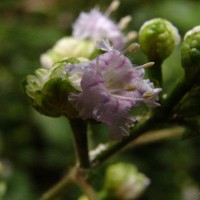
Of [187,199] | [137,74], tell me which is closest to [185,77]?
[137,74]

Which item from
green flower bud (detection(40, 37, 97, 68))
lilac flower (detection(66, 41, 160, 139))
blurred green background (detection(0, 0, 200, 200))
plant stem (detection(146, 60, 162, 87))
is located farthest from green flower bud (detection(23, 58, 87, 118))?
blurred green background (detection(0, 0, 200, 200))

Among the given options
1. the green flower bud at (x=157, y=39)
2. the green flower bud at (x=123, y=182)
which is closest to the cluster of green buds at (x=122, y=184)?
the green flower bud at (x=123, y=182)

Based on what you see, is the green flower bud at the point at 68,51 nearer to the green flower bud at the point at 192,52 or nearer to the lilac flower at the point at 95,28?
the lilac flower at the point at 95,28

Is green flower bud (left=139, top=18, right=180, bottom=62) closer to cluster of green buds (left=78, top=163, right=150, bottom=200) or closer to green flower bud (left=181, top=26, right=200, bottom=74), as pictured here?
green flower bud (left=181, top=26, right=200, bottom=74)

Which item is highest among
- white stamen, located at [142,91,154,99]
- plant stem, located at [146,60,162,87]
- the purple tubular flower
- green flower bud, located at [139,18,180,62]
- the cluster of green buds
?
green flower bud, located at [139,18,180,62]

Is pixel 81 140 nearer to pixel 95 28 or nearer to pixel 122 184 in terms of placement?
pixel 122 184

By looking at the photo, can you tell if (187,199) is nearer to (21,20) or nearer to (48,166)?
(48,166)
